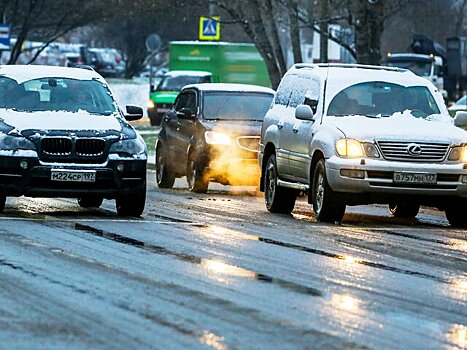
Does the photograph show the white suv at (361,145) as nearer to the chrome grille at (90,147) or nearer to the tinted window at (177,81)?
the chrome grille at (90,147)

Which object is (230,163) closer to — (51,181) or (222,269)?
(51,181)

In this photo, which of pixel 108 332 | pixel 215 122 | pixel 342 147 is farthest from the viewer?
pixel 215 122

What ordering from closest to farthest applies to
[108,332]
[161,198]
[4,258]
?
[108,332], [4,258], [161,198]

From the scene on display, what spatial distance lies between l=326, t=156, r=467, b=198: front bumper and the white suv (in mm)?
10

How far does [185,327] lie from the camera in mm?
8844

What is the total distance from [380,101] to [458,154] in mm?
1576

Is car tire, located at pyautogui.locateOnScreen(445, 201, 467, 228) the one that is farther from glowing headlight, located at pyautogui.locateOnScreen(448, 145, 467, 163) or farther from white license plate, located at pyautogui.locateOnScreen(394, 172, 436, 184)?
white license plate, located at pyautogui.locateOnScreen(394, 172, 436, 184)

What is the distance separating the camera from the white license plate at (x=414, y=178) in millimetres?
17062

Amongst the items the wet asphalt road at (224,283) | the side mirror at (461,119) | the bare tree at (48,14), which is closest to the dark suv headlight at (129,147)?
the wet asphalt road at (224,283)

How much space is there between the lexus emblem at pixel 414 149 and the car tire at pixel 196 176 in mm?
6524

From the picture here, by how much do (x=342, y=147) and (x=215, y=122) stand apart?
259 inches

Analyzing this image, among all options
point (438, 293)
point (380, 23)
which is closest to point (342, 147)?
point (438, 293)

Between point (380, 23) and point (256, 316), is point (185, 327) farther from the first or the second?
point (380, 23)

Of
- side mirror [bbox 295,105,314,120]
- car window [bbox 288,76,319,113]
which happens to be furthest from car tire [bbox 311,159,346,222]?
car window [bbox 288,76,319,113]
